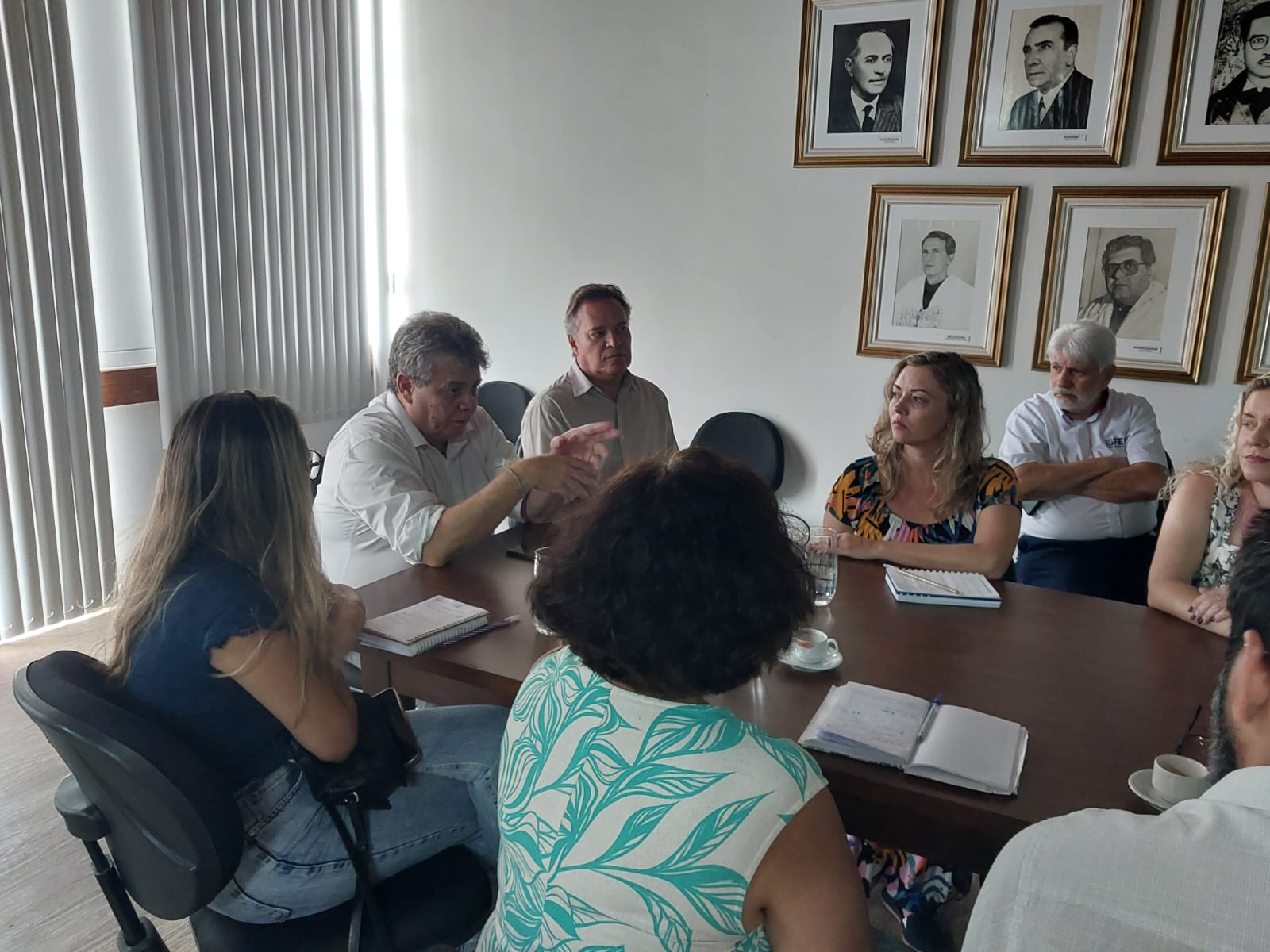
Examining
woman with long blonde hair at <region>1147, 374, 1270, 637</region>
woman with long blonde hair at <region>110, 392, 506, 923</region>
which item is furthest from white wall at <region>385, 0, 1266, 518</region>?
woman with long blonde hair at <region>110, 392, 506, 923</region>

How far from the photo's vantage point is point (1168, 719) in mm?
1323

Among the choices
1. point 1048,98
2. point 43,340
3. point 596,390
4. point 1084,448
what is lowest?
point 1084,448

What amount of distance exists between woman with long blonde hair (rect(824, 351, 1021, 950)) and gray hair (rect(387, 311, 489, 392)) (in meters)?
1.01

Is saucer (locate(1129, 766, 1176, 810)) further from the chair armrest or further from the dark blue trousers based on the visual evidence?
the dark blue trousers

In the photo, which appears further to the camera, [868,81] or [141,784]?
[868,81]

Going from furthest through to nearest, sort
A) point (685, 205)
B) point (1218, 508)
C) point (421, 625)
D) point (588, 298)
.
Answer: point (685, 205) < point (588, 298) < point (1218, 508) < point (421, 625)

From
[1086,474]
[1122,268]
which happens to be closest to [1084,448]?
[1086,474]

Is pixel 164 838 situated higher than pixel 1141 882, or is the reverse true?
pixel 1141 882

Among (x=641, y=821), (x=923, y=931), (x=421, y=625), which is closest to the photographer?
(x=641, y=821)

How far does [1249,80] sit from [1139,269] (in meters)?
0.64

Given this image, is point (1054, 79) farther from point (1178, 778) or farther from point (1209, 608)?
point (1178, 778)

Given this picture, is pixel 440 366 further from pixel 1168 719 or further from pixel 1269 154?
pixel 1269 154

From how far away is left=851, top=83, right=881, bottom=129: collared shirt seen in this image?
3.34m

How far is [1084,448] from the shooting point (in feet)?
9.70
